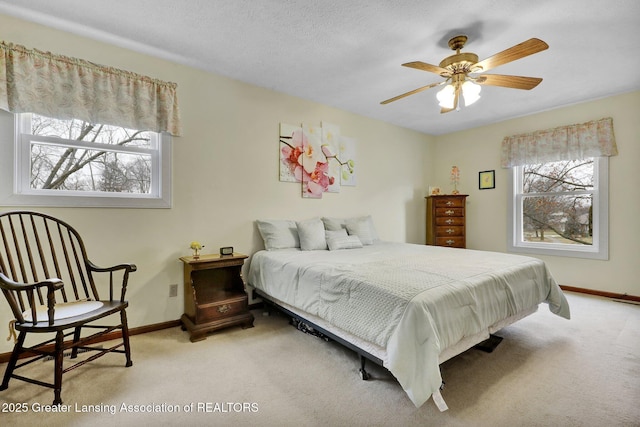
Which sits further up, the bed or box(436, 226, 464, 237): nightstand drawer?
box(436, 226, 464, 237): nightstand drawer

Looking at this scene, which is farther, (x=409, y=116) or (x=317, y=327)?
(x=409, y=116)

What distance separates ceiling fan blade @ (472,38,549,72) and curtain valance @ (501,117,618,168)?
2.58m

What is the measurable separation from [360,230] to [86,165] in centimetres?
287

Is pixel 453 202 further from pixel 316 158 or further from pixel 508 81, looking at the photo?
pixel 508 81

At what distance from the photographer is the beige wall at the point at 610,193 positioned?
337 cm

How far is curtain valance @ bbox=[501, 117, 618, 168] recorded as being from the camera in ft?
11.5

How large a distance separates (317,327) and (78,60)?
9.29ft

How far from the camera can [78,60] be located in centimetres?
226

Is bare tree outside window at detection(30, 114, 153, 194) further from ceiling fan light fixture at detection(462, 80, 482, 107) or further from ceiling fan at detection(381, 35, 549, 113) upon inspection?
ceiling fan light fixture at detection(462, 80, 482, 107)

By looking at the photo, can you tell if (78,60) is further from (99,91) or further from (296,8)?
(296,8)

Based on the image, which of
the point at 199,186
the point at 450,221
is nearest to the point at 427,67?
the point at 199,186

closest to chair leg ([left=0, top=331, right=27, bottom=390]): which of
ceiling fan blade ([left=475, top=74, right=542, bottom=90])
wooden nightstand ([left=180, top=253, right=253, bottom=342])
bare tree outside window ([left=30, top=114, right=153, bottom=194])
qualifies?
wooden nightstand ([left=180, top=253, right=253, bottom=342])

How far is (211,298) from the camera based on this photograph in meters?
2.67

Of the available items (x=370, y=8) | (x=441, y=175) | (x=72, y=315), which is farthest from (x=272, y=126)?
(x=441, y=175)
